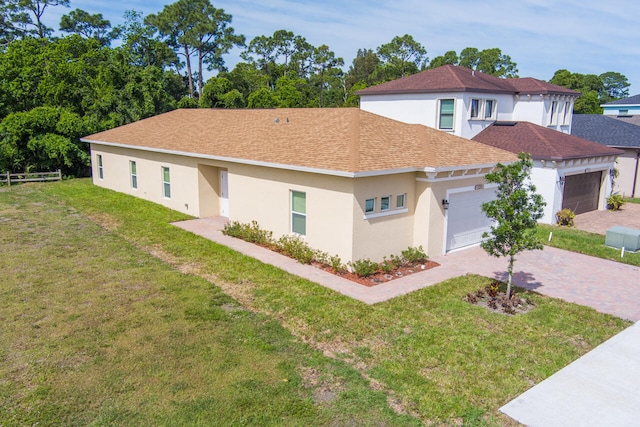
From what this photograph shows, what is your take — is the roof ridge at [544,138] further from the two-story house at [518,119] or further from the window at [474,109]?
the window at [474,109]

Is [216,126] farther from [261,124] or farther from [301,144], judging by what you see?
[301,144]

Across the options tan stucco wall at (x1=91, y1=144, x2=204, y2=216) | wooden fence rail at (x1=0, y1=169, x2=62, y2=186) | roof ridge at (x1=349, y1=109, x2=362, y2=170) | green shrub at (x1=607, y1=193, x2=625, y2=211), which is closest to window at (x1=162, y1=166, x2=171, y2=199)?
tan stucco wall at (x1=91, y1=144, x2=204, y2=216)

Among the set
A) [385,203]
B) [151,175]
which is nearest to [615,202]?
[385,203]

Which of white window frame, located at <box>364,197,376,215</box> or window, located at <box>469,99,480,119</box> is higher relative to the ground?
window, located at <box>469,99,480,119</box>

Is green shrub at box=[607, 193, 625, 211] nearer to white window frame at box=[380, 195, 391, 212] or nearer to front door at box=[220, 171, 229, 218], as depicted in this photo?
white window frame at box=[380, 195, 391, 212]

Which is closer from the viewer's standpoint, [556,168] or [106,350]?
[106,350]

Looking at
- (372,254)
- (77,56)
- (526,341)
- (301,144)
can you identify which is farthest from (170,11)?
(526,341)

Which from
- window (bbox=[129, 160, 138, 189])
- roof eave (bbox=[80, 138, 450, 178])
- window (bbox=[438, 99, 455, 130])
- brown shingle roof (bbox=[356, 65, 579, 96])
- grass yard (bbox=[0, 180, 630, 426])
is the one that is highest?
brown shingle roof (bbox=[356, 65, 579, 96])
